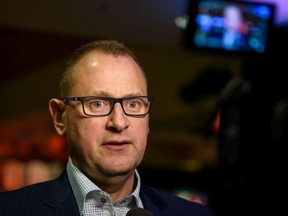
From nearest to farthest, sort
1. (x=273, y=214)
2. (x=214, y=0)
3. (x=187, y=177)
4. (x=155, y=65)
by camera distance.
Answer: (x=273, y=214)
(x=214, y=0)
(x=155, y=65)
(x=187, y=177)

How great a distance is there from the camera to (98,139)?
Answer: 205cm

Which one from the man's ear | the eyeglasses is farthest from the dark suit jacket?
the eyeglasses

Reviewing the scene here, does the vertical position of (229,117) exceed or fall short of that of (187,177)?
it exceeds it

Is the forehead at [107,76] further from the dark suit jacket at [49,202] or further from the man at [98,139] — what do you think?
the dark suit jacket at [49,202]

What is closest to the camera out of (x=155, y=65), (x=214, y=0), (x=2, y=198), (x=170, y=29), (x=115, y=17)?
(x=2, y=198)

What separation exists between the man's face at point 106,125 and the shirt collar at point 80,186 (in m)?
0.02

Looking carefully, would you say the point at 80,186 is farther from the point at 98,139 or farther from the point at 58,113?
the point at 58,113

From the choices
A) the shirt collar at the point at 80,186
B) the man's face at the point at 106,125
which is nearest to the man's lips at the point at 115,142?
the man's face at the point at 106,125

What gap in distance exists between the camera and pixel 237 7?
4379 millimetres

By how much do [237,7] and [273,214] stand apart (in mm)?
1405

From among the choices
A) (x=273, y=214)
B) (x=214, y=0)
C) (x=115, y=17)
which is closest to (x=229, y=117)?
(x=273, y=214)

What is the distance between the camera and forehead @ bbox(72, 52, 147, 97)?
2.08 metres

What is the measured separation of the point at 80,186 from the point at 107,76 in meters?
0.34

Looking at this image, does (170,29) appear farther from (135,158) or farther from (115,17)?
(135,158)
